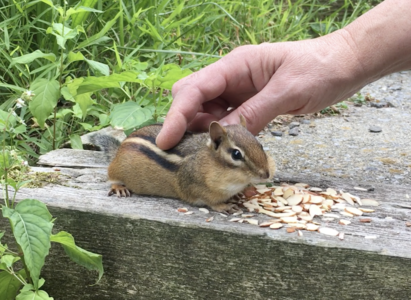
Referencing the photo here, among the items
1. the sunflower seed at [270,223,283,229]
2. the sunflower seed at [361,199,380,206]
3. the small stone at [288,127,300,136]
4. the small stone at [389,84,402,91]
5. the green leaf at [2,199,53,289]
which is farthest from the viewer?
the small stone at [389,84,402,91]

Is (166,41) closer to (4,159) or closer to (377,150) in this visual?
(377,150)

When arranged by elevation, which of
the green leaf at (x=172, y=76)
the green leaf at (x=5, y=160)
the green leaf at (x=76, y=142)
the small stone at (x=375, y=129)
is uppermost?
the green leaf at (x=172, y=76)

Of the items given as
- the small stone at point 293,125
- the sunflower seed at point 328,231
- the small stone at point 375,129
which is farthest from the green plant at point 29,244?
the small stone at point 375,129

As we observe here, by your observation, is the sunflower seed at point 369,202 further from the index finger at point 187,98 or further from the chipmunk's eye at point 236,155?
the index finger at point 187,98

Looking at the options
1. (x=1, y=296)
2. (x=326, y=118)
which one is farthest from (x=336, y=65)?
(x=326, y=118)

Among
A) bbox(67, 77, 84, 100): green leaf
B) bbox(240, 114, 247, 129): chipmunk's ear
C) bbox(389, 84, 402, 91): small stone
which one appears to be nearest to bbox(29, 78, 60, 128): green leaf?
bbox(67, 77, 84, 100): green leaf

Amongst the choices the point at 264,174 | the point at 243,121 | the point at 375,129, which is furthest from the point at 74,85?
the point at 375,129

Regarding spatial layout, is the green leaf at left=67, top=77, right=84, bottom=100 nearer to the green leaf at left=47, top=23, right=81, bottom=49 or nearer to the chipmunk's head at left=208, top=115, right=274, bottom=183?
the green leaf at left=47, top=23, right=81, bottom=49

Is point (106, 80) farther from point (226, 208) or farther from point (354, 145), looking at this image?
point (354, 145)
